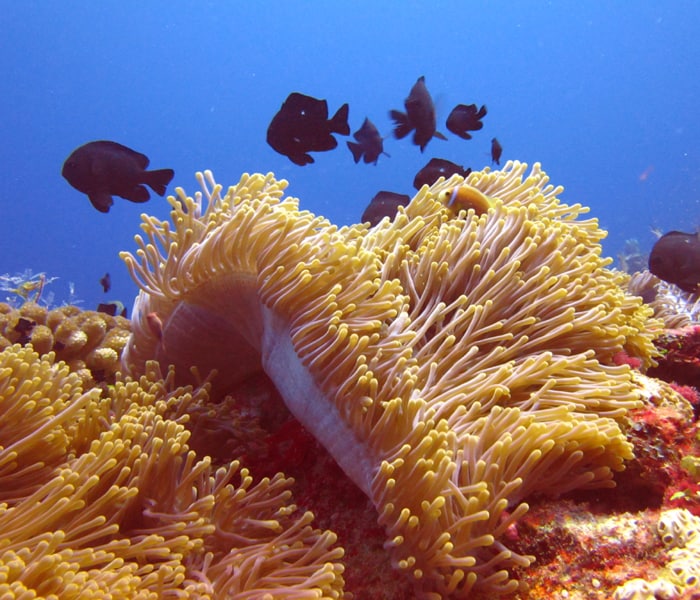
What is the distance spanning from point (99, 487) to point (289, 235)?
1043mm

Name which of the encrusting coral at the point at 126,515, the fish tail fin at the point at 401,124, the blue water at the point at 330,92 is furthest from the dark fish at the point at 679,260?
the blue water at the point at 330,92

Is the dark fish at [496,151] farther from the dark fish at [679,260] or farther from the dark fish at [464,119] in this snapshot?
the dark fish at [679,260]

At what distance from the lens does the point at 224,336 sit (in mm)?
2213

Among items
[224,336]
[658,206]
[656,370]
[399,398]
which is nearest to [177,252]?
[224,336]

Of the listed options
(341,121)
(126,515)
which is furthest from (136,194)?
(126,515)

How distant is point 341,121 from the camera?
4.78m

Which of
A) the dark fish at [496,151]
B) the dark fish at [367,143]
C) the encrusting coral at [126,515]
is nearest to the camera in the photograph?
the encrusting coral at [126,515]

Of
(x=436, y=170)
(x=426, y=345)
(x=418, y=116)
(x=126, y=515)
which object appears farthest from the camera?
(x=418, y=116)

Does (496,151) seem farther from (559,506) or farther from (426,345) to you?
(559,506)

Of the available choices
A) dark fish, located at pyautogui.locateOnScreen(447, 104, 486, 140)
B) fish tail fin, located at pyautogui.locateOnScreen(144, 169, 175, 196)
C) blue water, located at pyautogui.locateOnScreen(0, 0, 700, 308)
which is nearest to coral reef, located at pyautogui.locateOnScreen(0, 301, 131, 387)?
fish tail fin, located at pyautogui.locateOnScreen(144, 169, 175, 196)

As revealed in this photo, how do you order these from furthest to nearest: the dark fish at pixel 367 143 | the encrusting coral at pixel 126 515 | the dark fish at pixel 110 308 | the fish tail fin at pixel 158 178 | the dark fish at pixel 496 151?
the dark fish at pixel 367 143
the dark fish at pixel 496 151
the dark fish at pixel 110 308
the fish tail fin at pixel 158 178
the encrusting coral at pixel 126 515

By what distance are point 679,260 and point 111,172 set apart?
543 centimetres

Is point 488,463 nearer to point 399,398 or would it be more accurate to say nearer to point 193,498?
point 399,398

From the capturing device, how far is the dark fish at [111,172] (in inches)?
184
